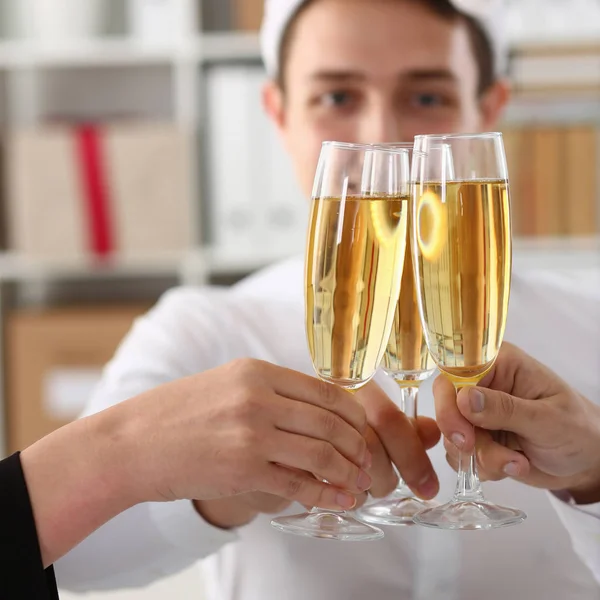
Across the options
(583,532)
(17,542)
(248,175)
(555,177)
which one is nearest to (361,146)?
(17,542)

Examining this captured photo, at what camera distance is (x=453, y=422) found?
2.86ft

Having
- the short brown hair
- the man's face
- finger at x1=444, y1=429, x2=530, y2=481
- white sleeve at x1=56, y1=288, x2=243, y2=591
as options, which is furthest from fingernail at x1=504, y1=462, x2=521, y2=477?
the short brown hair

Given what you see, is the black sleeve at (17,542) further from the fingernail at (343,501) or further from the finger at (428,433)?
the finger at (428,433)

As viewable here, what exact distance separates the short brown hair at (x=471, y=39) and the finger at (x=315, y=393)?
79cm

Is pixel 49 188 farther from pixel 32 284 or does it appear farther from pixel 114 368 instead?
pixel 114 368

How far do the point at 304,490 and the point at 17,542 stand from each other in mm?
251

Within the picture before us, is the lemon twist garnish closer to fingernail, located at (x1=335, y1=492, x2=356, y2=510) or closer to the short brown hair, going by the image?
fingernail, located at (x1=335, y1=492, x2=356, y2=510)

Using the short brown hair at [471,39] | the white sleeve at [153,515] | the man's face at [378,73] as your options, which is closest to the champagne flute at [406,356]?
the white sleeve at [153,515]

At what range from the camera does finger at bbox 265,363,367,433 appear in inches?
32.4

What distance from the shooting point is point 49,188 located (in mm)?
3191

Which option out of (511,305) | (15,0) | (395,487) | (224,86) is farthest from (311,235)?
(15,0)

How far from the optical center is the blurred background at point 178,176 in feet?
10.4

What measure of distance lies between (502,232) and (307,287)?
0.56 feet

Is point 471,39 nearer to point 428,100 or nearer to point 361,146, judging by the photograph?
point 428,100
